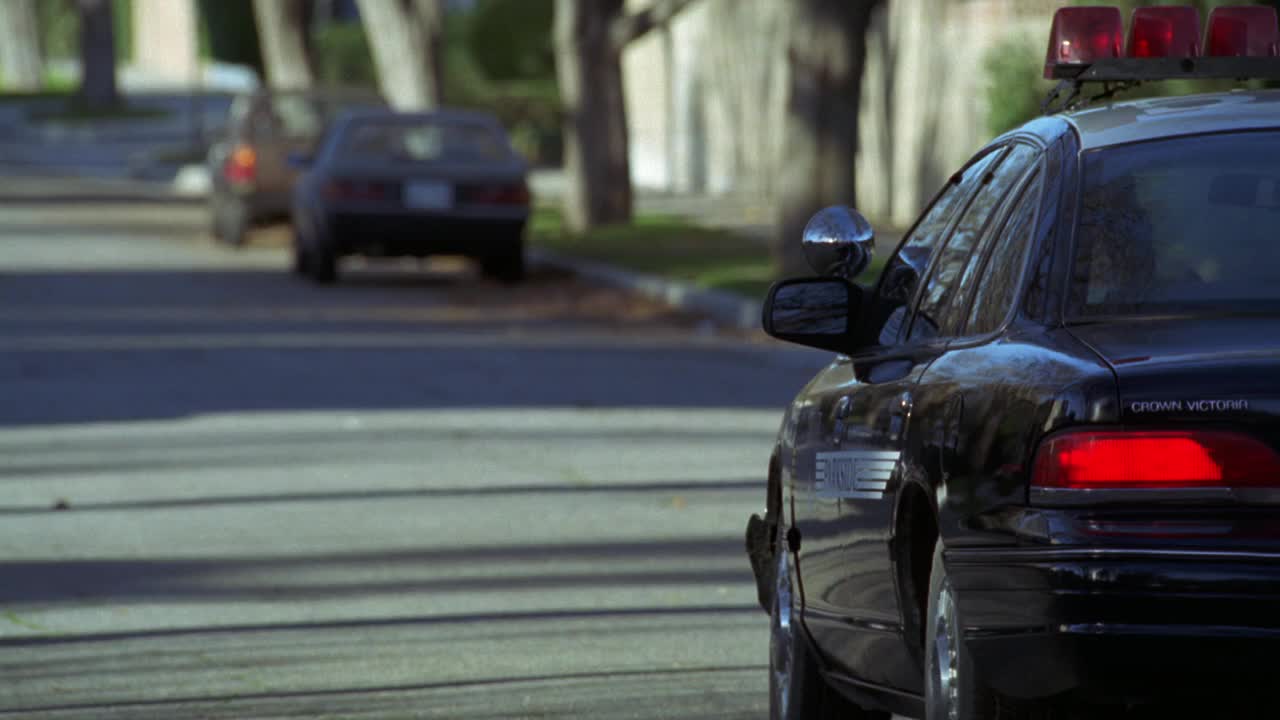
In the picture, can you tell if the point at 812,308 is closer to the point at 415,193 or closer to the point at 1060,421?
the point at 1060,421

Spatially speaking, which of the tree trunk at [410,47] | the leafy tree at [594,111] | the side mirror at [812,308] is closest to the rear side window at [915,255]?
the side mirror at [812,308]

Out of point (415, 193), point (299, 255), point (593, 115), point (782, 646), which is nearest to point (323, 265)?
point (299, 255)

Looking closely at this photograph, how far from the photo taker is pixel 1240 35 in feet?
18.0

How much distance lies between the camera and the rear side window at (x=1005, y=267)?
4.55m

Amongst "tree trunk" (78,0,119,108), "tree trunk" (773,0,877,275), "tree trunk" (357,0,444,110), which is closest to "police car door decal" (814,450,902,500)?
"tree trunk" (773,0,877,275)

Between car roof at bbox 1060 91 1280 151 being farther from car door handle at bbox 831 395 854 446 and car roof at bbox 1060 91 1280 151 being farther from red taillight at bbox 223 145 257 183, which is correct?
red taillight at bbox 223 145 257 183

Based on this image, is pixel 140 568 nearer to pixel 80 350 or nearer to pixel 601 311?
pixel 80 350

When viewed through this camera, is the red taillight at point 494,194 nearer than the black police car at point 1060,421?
No

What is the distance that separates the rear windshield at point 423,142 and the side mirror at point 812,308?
1697cm

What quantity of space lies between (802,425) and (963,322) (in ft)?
3.57

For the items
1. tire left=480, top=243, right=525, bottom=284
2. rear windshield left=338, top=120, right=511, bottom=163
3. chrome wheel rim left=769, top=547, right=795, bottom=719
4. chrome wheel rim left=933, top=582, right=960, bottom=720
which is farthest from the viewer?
tire left=480, top=243, right=525, bottom=284

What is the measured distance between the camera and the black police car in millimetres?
3824

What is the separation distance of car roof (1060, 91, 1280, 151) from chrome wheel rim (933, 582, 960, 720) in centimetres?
93

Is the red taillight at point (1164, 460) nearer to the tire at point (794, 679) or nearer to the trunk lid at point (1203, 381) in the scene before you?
the trunk lid at point (1203, 381)
